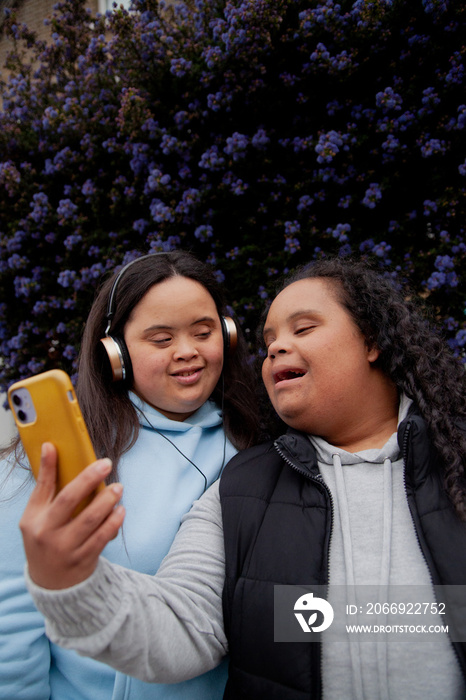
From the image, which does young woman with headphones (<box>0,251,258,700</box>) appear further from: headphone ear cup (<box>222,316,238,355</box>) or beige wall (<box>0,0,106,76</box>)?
beige wall (<box>0,0,106,76</box>)

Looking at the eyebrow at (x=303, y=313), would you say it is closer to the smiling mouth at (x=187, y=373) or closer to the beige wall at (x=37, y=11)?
the smiling mouth at (x=187, y=373)

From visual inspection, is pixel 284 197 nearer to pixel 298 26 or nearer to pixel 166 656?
pixel 298 26

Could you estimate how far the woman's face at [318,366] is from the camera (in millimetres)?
1641

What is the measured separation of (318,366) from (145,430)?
2.68ft

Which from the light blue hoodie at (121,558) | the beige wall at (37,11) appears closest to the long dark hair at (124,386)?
the light blue hoodie at (121,558)

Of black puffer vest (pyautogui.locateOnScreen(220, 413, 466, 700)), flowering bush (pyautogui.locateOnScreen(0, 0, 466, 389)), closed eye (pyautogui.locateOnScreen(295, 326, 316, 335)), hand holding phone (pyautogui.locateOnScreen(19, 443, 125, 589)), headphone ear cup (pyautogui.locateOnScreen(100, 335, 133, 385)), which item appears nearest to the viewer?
hand holding phone (pyautogui.locateOnScreen(19, 443, 125, 589))

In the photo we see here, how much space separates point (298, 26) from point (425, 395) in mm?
2489

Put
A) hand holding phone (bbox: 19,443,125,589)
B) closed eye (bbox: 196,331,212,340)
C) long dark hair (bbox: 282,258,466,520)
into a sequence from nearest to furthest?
hand holding phone (bbox: 19,443,125,589) < long dark hair (bbox: 282,258,466,520) < closed eye (bbox: 196,331,212,340)

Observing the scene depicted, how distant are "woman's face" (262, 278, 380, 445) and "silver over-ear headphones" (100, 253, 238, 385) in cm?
32

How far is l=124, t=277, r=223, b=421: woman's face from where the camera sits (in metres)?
1.88

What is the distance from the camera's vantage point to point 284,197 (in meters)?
3.01

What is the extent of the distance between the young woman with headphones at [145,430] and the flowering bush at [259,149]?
996mm

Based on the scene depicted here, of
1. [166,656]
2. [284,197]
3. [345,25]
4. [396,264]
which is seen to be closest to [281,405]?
[166,656]

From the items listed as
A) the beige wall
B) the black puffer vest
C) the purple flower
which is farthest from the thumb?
the beige wall
